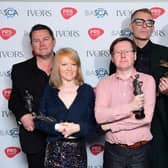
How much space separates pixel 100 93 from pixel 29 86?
0.46 m

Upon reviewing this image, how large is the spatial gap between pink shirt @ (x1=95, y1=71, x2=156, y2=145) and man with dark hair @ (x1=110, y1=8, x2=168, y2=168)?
0.68 feet

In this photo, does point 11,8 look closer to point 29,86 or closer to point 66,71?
point 29,86

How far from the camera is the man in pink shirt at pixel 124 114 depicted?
5.64ft

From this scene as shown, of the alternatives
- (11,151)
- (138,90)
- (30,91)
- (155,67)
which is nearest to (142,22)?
(155,67)

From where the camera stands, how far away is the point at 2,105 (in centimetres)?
246

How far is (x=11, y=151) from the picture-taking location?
2504 mm

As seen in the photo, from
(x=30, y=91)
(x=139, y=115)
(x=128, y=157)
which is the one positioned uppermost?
(x=30, y=91)

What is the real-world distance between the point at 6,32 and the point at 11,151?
0.85 m

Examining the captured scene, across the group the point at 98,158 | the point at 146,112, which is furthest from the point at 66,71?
the point at 98,158

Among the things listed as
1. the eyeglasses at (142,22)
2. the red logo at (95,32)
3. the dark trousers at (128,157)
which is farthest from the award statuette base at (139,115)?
the red logo at (95,32)

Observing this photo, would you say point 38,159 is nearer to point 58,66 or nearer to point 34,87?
point 34,87

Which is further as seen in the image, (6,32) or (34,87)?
(6,32)

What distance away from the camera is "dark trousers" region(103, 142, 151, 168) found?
174 centimetres

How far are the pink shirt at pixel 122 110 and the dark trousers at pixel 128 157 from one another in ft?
0.14
